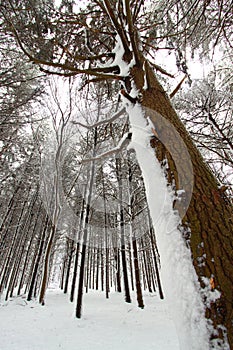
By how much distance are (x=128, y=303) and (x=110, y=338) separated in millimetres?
A: 5149

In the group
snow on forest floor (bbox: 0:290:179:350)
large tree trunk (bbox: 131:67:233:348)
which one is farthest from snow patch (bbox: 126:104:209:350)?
snow on forest floor (bbox: 0:290:179:350)

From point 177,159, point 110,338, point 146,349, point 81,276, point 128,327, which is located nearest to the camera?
point 177,159

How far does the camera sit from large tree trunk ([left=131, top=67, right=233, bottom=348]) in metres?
0.80

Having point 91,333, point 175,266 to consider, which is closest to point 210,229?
point 175,266

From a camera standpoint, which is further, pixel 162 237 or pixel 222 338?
pixel 162 237

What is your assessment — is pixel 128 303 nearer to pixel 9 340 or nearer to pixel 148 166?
pixel 9 340

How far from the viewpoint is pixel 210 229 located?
3.20 feet

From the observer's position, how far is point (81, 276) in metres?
7.00

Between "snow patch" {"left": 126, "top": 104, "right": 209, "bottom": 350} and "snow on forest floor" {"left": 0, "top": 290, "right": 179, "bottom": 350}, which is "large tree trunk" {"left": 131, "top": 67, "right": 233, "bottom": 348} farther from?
"snow on forest floor" {"left": 0, "top": 290, "right": 179, "bottom": 350}

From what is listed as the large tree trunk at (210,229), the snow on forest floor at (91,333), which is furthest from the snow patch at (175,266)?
the snow on forest floor at (91,333)

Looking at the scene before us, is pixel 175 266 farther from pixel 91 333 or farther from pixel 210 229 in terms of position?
pixel 91 333

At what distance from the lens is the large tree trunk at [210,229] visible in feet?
2.63

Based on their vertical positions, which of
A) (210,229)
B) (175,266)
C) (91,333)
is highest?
(210,229)

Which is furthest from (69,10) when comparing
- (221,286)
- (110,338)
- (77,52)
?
(110,338)
